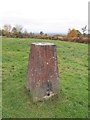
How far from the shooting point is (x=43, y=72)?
17.7 ft

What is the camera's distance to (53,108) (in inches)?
203

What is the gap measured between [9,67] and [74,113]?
5.83 meters

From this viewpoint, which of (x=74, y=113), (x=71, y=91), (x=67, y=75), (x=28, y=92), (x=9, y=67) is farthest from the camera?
(x=9, y=67)

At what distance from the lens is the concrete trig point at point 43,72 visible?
17.7 feet

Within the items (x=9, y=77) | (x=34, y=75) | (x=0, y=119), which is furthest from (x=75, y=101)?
(x=9, y=77)

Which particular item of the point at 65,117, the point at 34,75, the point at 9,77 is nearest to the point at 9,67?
the point at 9,77

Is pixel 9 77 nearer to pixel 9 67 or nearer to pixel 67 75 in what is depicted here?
pixel 9 67

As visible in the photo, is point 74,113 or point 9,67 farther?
point 9,67

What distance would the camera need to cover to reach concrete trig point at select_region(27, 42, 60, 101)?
538 cm

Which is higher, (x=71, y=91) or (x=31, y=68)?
(x=31, y=68)

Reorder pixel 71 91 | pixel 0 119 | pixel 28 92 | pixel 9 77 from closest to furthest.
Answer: pixel 0 119 < pixel 28 92 < pixel 71 91 < pixel 9 77

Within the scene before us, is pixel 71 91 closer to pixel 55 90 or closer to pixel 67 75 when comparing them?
pixel 55 90

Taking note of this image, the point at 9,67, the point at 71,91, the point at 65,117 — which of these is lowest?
the point at 65,117

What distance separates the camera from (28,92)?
5.95 metres
